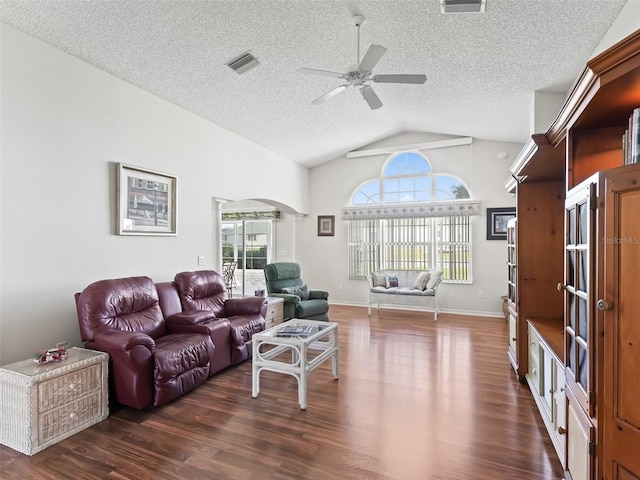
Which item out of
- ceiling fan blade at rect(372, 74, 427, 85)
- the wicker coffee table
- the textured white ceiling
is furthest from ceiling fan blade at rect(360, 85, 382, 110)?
the wicker coffee table

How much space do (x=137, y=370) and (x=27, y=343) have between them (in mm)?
1071

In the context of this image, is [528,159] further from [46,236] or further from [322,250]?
[322,250]

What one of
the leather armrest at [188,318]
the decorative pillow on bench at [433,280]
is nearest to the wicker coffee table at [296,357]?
the leather armrest at [188,318]

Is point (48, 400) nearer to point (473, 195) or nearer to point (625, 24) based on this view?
point (625, 24)

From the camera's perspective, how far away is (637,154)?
129cm

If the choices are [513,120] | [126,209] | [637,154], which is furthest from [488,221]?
[126,209]

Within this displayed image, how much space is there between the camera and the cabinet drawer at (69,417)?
2.21 m

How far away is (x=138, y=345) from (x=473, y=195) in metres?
5.82

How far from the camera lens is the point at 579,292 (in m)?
1.56

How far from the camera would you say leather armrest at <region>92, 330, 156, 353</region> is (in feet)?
8.37

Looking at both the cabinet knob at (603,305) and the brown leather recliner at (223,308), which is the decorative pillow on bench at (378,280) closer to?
the brown leather recliner at (223,308)

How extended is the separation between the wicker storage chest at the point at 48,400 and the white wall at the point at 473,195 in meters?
5.29

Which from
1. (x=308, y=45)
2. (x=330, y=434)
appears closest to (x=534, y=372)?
(x=330, y=434)

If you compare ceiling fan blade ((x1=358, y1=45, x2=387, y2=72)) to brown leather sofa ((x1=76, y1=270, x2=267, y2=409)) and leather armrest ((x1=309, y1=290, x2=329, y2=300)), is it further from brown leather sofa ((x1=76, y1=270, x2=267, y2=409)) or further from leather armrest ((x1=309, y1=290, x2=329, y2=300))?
leather armrest ((x1=309, y1=290, x2=329, y2=300))
